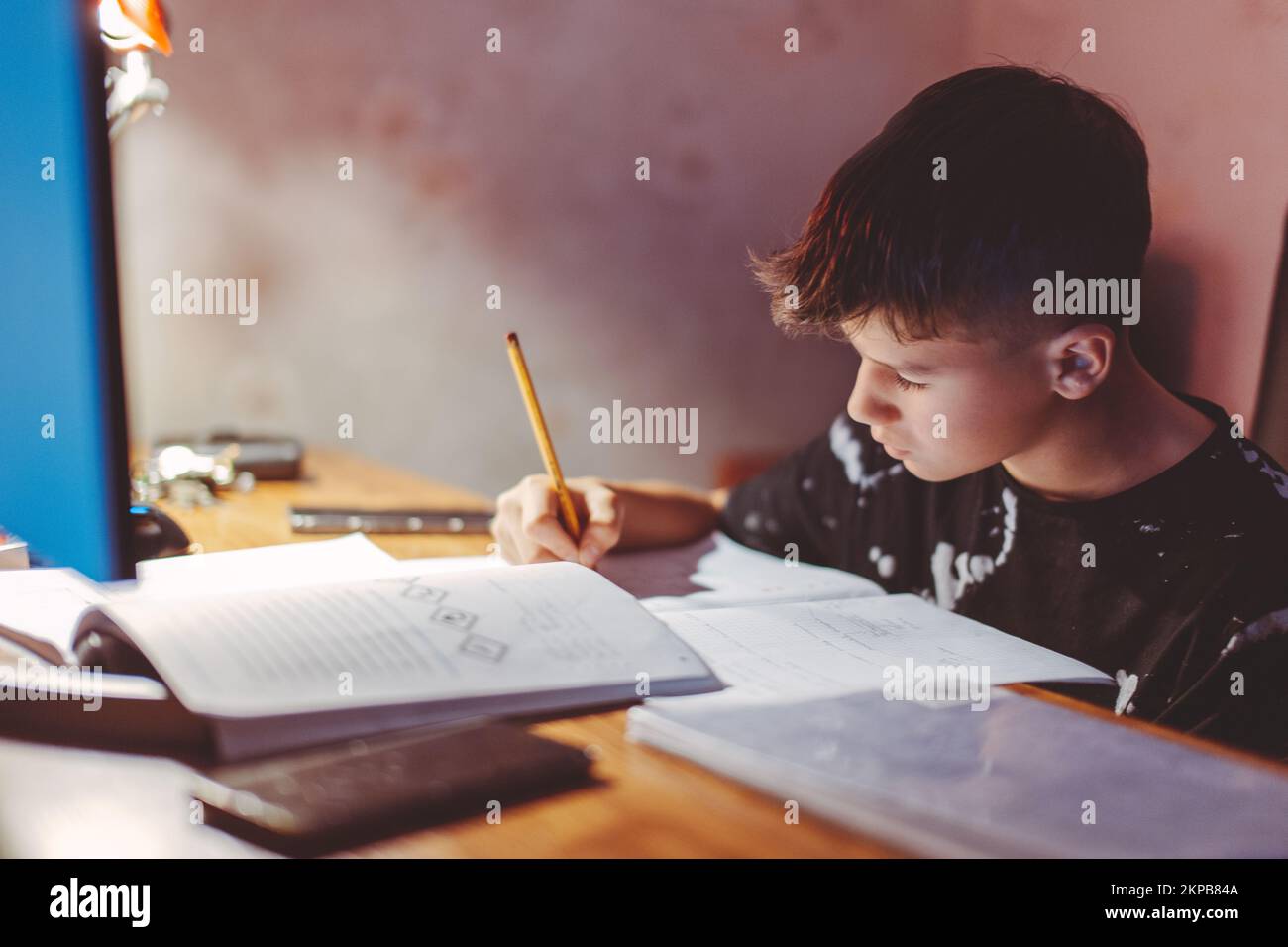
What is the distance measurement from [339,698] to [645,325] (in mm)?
1675

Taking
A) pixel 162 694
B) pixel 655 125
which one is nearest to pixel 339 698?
pixel 162 694

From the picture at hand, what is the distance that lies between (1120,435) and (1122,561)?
0.35 feet

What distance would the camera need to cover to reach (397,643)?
0.49 metres

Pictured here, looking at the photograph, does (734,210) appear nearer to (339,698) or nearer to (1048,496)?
(1048,496)

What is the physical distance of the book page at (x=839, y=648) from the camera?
1.68 ft

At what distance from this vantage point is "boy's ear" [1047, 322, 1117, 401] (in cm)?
79

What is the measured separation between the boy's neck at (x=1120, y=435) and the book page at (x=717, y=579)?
223 mm

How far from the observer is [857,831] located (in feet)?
1.23

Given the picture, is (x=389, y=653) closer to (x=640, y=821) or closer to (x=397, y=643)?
(x=397, y=643)
